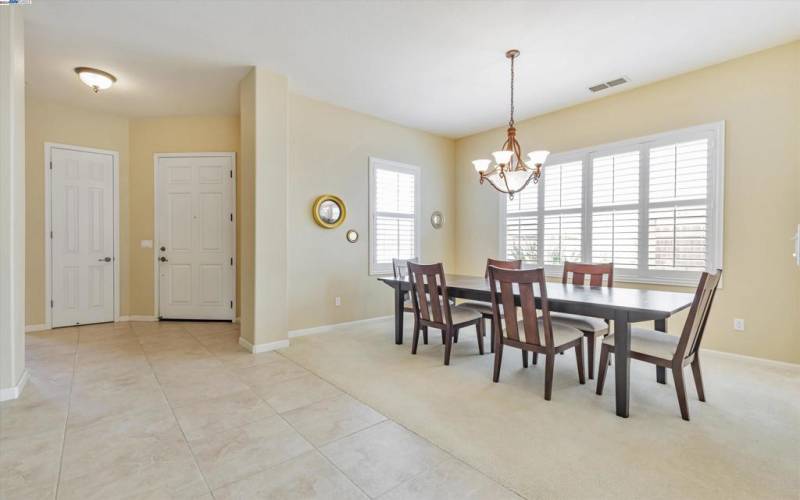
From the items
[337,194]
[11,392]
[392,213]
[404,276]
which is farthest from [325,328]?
[11,392]

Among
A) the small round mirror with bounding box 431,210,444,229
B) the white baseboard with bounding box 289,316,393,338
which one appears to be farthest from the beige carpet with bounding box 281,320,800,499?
the small round mirror with bounding box 431,210,444,229

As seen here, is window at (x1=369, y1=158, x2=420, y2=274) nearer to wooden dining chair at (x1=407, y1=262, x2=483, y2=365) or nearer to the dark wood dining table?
wooden dining chair at (x1=407, y1=262, x2=483, y2=365)

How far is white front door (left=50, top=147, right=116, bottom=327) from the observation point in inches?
179

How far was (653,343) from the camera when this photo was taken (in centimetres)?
246

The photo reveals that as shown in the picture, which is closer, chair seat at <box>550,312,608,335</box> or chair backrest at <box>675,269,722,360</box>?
chair backrest at <box>675,269,722,360</box>

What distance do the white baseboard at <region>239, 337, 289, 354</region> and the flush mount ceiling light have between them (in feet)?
9.80

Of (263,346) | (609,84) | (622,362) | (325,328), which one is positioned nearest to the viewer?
(622,362)

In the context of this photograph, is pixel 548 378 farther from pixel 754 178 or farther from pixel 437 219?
pixel 437 219

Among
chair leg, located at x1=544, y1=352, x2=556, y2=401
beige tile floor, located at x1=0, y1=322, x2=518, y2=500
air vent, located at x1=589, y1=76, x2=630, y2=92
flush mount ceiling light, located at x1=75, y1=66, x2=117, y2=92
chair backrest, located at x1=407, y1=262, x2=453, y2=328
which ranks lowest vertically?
beige tile floor, located at x1=0, y1=322, x2=518, y2=500

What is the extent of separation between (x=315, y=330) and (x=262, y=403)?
1978 millimetres

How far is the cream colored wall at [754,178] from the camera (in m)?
3.15

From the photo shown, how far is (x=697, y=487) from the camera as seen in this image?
5.35 ft

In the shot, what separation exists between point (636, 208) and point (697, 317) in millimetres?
2164

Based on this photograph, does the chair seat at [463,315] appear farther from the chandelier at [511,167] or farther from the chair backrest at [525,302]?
the chandelier at [511,167]
